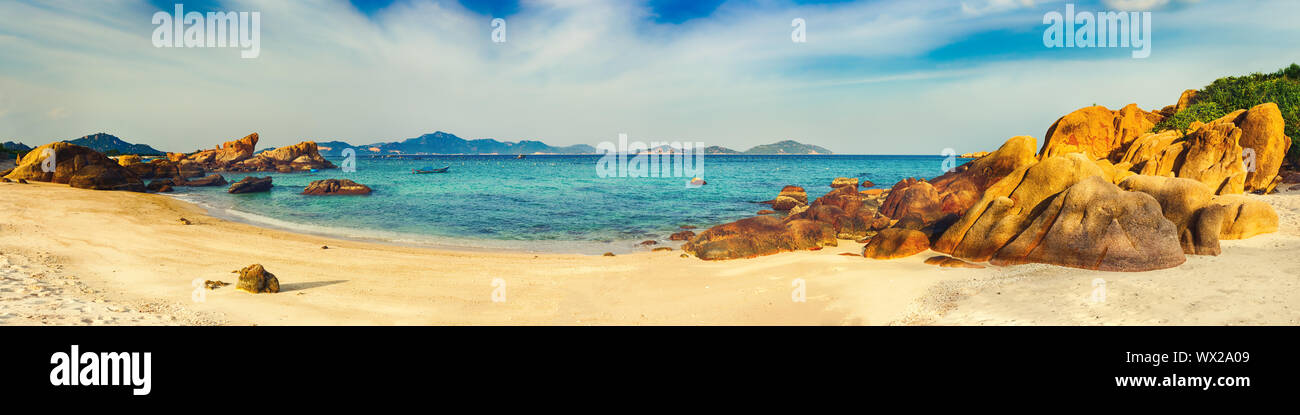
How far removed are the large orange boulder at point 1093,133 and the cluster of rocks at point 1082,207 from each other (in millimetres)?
56

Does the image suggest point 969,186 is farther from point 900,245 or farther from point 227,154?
point 227,154

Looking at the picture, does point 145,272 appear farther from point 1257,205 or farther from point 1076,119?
point 1076,119

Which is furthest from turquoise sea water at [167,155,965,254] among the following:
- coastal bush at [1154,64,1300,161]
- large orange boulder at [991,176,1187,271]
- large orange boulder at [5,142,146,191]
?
coastal bush at [1154,64,1300,161]

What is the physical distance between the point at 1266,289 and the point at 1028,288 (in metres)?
3.40

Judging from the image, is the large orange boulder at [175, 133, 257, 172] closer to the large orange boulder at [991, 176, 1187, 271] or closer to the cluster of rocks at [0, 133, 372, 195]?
the cluster of rocks at [0, 133, 372, 195]

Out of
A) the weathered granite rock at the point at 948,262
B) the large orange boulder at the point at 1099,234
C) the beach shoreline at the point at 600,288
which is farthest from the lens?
the weathered granite rock at the point at 948,262

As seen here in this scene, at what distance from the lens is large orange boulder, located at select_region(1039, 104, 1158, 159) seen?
2630cm

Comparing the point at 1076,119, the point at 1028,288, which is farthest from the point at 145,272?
the point at 1076,119

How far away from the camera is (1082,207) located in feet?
43.5

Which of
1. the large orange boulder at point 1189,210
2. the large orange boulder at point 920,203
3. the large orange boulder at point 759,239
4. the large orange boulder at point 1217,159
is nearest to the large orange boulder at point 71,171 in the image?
the large orange boulder at point 759,239

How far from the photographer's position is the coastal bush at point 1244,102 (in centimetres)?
2480

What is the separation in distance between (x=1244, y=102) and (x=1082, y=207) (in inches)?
1049

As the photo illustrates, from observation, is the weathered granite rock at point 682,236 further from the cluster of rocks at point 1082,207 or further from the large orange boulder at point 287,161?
the large orange boulder at point 287,161

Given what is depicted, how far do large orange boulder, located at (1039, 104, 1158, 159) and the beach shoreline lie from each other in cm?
792
